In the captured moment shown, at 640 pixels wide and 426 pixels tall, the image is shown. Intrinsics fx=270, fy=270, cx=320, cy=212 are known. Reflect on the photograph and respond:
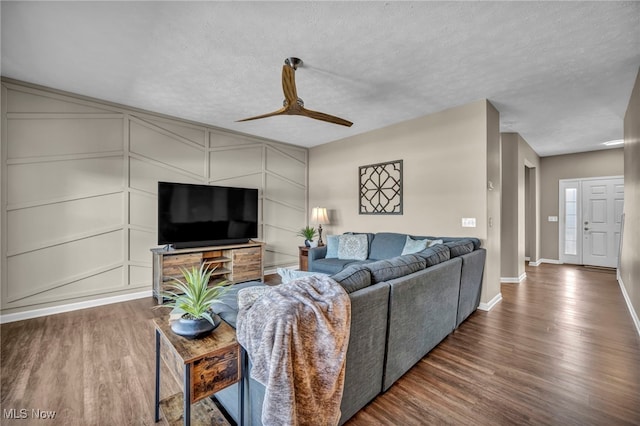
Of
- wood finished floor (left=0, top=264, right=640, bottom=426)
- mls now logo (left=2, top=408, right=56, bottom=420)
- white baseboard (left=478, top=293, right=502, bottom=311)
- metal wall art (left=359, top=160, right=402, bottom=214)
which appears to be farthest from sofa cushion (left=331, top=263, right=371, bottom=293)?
metal wall art (left=359, top=160, right=402, bottom=214)

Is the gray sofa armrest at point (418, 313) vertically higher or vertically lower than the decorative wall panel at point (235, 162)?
lower

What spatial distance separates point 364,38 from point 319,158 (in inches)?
138

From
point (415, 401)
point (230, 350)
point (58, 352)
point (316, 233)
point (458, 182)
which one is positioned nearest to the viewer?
point (230, 350)

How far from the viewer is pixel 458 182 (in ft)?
11.9

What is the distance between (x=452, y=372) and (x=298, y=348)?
1.57m

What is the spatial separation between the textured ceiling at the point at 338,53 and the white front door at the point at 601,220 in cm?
289

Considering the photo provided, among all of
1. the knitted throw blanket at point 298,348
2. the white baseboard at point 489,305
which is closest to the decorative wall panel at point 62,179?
the knitted throw blanket at point 298,348

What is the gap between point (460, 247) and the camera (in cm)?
291

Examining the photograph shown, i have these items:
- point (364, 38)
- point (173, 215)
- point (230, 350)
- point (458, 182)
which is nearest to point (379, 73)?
point (364, 38)

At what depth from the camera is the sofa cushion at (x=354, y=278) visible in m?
1.56

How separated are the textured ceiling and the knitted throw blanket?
1.95 m

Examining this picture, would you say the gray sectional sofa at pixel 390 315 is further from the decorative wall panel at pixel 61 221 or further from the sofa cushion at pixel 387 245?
the decorative wall panel at pixel 61 221

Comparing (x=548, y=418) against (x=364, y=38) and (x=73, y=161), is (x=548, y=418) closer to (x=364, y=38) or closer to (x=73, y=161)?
(x=364, y=38)

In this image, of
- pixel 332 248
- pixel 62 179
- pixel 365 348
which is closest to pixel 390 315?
pixel 365 348
